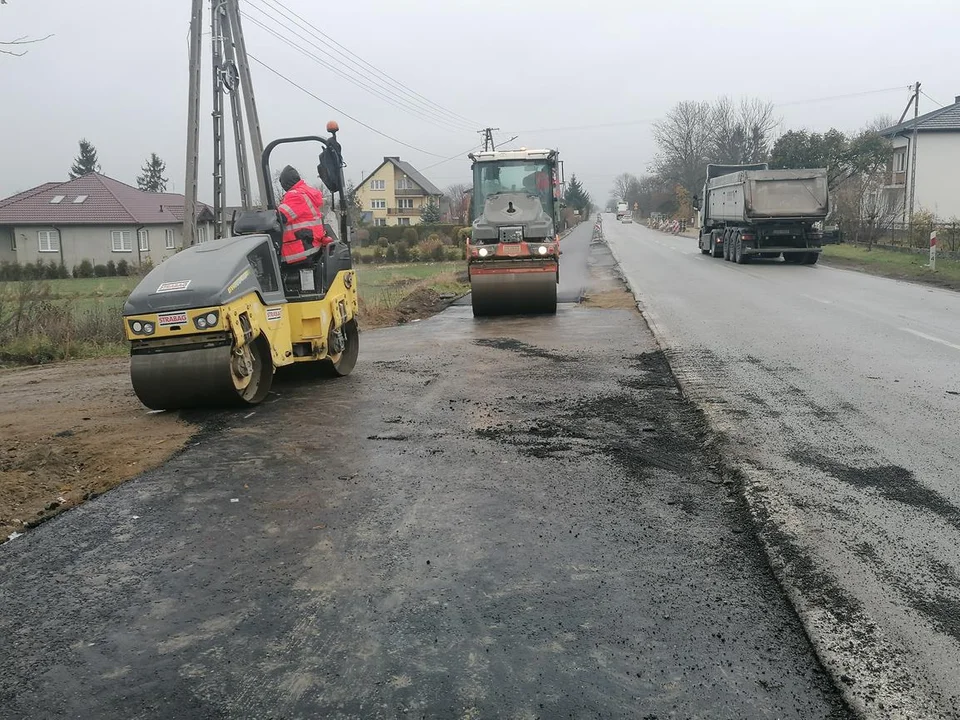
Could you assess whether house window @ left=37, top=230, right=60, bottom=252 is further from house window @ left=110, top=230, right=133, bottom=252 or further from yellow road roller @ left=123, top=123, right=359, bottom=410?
yellow road roller @ left=123, top=123, right=359, bottom=410

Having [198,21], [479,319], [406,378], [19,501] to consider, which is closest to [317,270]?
[406,378]

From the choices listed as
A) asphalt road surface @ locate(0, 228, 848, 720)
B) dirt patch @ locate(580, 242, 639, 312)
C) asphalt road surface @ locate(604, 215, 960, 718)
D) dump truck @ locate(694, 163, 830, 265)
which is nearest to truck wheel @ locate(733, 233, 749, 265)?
dump truck @ locate(694, 163, 830, 265)

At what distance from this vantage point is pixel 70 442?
20.2 ft

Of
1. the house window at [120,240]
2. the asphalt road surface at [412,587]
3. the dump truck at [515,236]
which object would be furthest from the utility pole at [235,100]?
the house window at [120,240]

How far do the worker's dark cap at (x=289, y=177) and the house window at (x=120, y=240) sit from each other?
44929mm

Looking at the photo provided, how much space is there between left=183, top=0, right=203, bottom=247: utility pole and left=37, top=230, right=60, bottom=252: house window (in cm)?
3514

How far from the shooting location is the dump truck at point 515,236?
14.2 metres

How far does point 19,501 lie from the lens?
482cm

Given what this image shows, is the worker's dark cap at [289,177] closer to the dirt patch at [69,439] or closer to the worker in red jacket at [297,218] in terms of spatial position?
the worker in red jacket at [297,218]

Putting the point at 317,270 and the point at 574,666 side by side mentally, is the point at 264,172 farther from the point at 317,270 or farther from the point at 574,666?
the point at 574,666

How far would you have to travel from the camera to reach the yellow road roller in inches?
256

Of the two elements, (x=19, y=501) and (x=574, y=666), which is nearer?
(x=574, y=666)

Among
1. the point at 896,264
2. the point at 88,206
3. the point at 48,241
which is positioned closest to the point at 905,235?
the point at 896,264

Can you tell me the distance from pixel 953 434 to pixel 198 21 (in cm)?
1609
